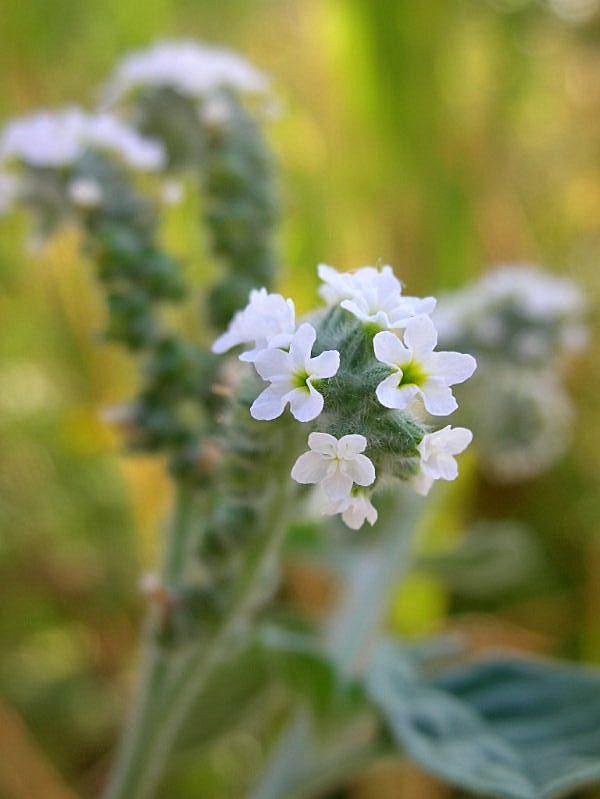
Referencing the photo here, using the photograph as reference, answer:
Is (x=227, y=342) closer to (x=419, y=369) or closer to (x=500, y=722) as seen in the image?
(x=419, y=369)

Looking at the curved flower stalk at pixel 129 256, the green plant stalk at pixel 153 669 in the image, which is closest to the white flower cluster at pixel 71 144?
the curved flower stalk at pixel 129 256

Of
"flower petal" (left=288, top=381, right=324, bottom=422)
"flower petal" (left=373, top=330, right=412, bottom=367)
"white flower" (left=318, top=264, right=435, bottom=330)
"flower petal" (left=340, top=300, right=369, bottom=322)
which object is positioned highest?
"white flower" (left=318, top=264, right=435, bottom=330)

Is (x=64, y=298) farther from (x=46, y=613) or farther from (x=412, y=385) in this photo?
(x=412, y=385)

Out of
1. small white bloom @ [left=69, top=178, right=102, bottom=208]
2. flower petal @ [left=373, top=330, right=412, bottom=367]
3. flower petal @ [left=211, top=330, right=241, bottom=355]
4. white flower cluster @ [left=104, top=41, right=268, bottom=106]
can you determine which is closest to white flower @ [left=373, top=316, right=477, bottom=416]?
flower petal @ [left=373, top=330, right=412, bottom=367]


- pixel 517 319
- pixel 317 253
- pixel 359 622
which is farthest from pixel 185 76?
pixel 317 253

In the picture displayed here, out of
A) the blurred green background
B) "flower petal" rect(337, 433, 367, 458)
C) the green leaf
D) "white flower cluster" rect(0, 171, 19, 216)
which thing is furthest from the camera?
the blurred green background

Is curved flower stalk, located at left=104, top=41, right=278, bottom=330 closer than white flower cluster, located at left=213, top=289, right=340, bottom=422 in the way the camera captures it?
No

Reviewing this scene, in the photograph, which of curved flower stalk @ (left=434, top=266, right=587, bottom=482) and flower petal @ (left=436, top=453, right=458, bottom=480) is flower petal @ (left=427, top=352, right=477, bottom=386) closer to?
flower petal @ (left=436, top=453, right=458, bottom=480)
